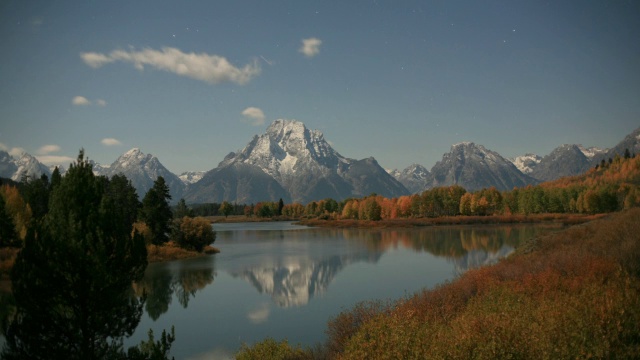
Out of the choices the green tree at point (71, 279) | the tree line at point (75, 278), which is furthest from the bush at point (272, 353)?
the green tree at point (71, 279)

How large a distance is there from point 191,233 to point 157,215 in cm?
664

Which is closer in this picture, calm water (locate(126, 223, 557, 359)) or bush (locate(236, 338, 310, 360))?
bush (locate(236, 338, 310, 360))

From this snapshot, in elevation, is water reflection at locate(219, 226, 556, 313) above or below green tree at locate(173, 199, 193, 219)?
below

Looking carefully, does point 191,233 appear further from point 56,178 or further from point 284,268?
point 56,178

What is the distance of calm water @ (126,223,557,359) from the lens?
1085 inches

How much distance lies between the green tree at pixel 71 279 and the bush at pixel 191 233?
195ft

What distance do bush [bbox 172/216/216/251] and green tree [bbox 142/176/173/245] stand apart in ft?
5.48

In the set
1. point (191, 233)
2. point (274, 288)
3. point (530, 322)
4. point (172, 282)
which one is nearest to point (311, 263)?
point (274, 288)

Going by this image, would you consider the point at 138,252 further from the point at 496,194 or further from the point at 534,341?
the point at 496,194

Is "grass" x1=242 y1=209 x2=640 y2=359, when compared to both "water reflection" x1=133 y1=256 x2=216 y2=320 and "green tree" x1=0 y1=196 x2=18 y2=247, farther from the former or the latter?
"green tree" x1=0 y1=196 x2=18 y2=247

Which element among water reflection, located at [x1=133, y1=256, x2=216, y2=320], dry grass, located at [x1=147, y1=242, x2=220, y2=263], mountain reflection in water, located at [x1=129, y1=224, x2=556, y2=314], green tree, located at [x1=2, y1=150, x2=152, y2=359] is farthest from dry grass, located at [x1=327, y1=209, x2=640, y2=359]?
dry grass, located at [x1=147, y1=242, x2=220, y2=263]

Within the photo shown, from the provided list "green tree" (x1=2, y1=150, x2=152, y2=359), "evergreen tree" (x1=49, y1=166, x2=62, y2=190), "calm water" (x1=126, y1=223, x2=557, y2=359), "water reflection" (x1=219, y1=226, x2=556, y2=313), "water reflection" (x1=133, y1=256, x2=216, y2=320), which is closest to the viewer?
"green tree" (x1=2, y1=150, x2=152, y2=359)

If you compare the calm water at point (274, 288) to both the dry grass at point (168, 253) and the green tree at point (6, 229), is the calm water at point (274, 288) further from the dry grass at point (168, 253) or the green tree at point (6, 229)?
the green tree at point (6, 229)

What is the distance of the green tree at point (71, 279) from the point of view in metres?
15.3
